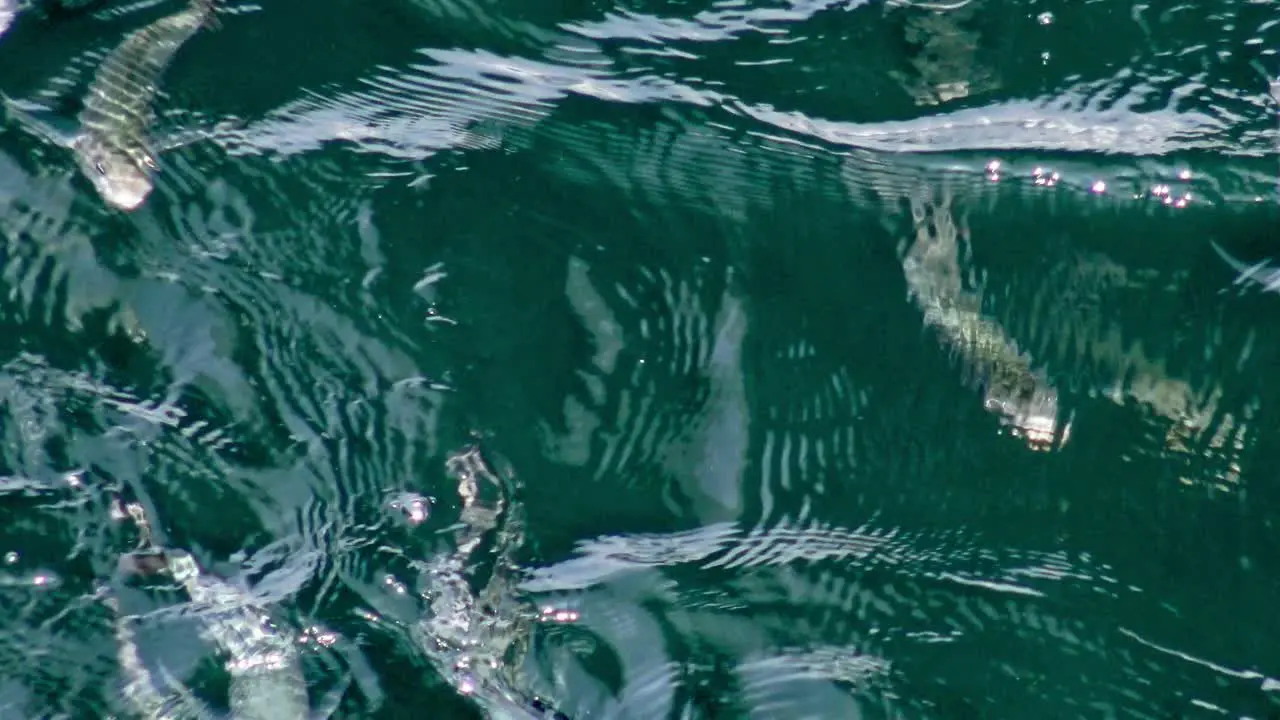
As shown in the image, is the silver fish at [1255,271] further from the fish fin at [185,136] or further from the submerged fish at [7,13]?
the submerged fish at [7,13]

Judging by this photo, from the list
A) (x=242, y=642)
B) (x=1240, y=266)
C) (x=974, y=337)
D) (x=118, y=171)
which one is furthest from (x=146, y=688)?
(x=1240, y=266)

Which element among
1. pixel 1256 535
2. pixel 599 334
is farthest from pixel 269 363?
pixel 1256 535

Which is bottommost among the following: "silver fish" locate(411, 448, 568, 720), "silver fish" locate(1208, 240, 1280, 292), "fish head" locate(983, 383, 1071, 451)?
"silver fish" locate(411, 448, 568, 720)

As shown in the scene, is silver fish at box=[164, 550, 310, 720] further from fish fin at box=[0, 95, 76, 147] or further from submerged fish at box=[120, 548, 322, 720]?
fish fin at box=[0, 95, 76, 147]

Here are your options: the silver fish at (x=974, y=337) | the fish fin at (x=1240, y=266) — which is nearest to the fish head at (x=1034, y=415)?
the silver fish at (x=974, y=337)

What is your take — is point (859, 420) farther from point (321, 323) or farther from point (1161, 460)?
point (321, 323)

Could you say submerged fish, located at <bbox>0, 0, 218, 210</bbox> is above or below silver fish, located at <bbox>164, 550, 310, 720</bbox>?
above

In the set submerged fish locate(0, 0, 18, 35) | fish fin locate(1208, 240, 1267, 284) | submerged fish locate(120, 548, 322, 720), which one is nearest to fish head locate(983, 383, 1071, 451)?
fish fin locate(1208, 240, 1267, 284)

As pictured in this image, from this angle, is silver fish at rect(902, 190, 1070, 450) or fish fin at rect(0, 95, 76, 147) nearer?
silver fish at rect(902, 190, 1070, 450)

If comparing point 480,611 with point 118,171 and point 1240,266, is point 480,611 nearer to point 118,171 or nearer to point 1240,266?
point 118,171
